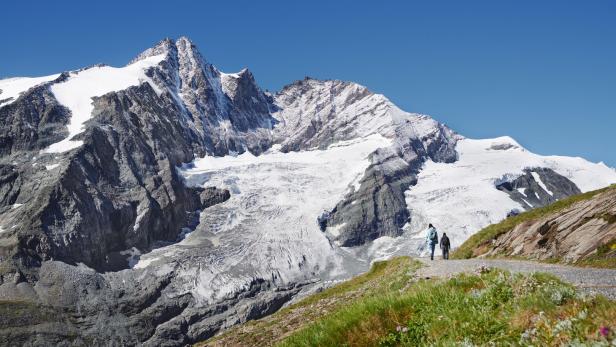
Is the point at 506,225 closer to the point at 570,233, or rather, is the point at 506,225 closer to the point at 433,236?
the point at 433,236

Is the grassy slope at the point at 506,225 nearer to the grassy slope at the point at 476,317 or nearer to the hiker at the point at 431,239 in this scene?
the hiker at the point at 431,239

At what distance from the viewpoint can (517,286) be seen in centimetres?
966

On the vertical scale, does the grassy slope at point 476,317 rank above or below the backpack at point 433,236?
below

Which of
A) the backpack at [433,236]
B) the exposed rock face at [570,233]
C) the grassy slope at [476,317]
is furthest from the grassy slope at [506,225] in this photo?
the grassy slope at [476,317]

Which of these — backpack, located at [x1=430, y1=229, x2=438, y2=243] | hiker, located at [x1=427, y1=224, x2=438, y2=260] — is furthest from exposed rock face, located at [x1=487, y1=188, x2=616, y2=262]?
backpack, located at [x1=430, y1=229, x2=438, y2=243]

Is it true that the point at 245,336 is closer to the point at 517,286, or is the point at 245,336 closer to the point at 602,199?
the point at 517,286

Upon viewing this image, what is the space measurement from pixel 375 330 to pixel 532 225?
29.9 meters

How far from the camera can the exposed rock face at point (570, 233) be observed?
86.2ft

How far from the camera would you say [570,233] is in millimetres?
29797

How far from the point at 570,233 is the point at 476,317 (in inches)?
935

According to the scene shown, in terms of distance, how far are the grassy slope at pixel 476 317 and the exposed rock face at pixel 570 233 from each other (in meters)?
17.1

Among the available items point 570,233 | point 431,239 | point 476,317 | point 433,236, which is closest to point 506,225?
point 433,236

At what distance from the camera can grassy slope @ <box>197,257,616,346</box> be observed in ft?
23.0

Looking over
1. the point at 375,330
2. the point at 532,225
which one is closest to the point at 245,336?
the point at 375,330
